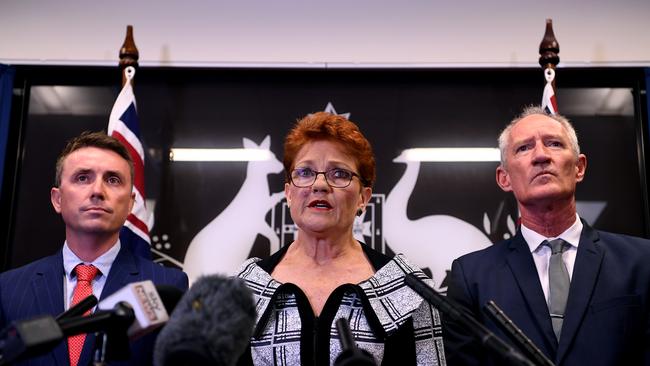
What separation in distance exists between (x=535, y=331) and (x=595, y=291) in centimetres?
24

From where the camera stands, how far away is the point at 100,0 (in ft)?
11.6

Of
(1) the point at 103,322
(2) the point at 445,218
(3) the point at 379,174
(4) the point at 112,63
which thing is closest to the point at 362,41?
(3) the point at 379,174

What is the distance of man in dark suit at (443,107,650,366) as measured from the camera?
1916 mm

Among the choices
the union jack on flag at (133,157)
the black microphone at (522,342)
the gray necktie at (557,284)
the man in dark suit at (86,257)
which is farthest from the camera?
the union jack on flag at (133,157)

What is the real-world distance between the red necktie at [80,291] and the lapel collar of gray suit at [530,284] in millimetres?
1455

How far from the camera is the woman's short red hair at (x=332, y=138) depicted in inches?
87.2

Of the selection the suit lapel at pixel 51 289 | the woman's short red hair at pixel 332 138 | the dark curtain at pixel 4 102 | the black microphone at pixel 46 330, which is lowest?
the black microphone at pixel 46 330

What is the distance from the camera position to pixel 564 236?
2.22m

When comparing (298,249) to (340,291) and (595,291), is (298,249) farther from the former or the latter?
(595,291)

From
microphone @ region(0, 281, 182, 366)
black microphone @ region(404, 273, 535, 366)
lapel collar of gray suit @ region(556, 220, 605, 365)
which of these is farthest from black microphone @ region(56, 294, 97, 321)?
lapel collar of gray suit @ region(556, 220, 605, 365)

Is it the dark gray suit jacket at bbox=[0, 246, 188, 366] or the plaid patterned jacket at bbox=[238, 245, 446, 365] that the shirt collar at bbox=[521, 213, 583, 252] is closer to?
the plaid patterned jacket at bbox=[238, 245, 446, 365]

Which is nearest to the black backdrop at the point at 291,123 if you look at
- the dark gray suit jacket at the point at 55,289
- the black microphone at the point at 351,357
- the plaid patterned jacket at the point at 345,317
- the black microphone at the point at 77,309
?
the dark gray suit jacket at the point at 55,289

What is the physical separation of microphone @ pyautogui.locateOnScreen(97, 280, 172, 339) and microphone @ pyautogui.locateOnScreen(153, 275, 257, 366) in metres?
0.08

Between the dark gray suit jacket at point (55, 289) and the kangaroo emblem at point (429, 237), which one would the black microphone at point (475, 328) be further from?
the kangaroo emblem at point (429, 237)
